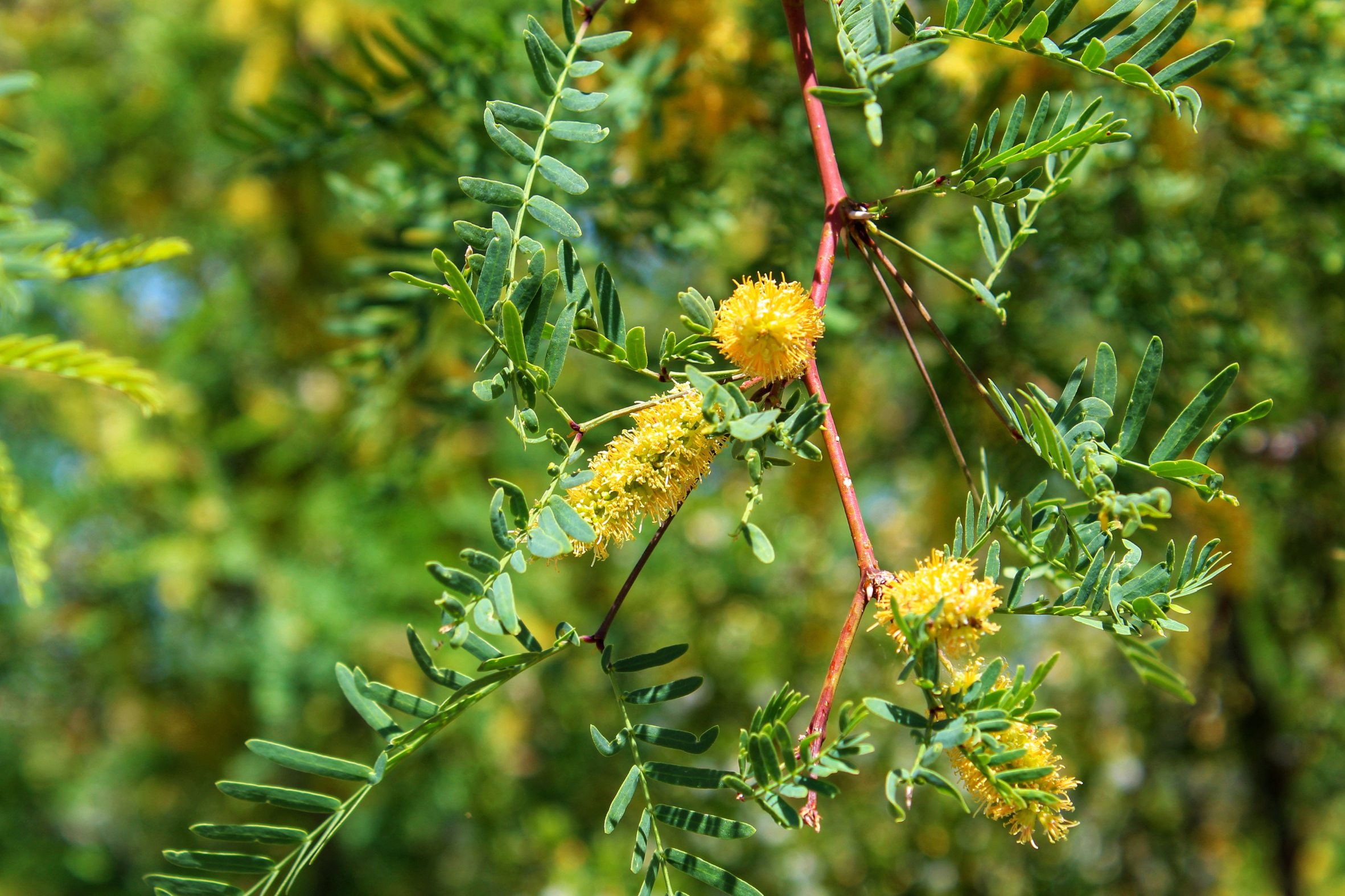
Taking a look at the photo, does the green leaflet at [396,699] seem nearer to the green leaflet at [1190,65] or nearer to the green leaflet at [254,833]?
the green leaflet at [254,833]

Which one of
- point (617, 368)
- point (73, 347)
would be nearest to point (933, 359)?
point (617, 368)

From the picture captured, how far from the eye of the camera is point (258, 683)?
191 centimetres

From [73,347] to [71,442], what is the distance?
6.65ft

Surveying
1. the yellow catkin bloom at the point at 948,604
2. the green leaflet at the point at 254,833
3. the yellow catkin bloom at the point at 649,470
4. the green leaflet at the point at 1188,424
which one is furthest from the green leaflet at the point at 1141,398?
the green leaflet at the point at 254,833

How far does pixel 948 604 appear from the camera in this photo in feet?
1.74

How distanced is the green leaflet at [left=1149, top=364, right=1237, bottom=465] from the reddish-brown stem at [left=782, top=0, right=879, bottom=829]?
0.66ft

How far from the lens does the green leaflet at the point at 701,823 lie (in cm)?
59

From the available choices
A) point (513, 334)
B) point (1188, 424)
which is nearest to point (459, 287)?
point (513, 334)

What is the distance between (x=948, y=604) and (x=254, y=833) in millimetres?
474

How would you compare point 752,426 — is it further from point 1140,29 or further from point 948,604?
point 1140,29

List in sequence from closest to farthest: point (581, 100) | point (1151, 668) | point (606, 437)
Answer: point (1151, 668), point (581, 100), point (606, 437)

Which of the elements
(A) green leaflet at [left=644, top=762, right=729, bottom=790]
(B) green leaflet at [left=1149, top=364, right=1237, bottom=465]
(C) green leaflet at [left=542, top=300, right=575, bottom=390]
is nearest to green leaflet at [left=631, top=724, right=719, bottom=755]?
(A) green leaflet at [left=644, top=762, right=729, bottom=790]

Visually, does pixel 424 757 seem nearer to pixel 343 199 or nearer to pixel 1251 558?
pixel 343 199

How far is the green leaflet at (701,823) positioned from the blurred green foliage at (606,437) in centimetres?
71
